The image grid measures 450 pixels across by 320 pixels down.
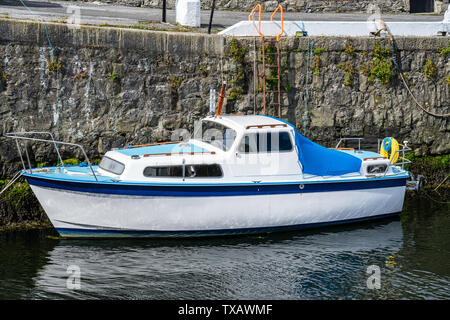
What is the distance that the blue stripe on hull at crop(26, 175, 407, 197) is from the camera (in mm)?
10695

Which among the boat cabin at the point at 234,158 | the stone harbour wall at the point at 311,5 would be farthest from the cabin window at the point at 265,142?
the stone harbour wall at the point at 311,5

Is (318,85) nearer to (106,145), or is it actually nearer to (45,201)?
(106,145)

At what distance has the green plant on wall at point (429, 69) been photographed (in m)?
15.4

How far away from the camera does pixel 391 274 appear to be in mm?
10016

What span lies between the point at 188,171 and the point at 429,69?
24.7ft

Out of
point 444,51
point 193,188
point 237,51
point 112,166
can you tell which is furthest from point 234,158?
point 444,51

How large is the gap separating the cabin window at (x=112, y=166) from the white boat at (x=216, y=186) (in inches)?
0.8

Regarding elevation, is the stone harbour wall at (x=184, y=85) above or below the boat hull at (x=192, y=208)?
above

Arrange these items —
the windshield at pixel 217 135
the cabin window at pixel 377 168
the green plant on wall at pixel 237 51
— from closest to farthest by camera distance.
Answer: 1. the windshield at pixel 217 135
2. the cabin window at pixel 377 168
3. the green plant on wall at pixel 237 51

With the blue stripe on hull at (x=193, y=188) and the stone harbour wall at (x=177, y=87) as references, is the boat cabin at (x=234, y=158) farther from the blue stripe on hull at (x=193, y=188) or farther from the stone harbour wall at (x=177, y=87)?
the stone harbour wall at (x=177, y=87)
